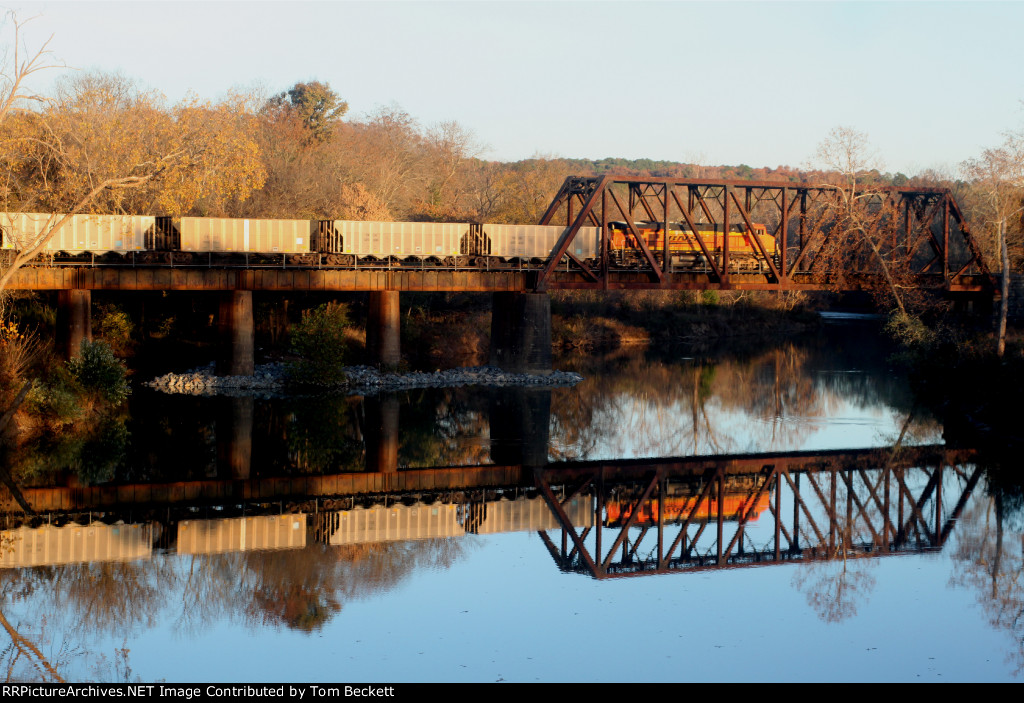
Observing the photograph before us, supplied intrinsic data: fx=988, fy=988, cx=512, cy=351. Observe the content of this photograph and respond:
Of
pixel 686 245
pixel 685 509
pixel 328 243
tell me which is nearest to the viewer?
pixel 685 509

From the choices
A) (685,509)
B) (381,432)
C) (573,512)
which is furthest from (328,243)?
(685,509)

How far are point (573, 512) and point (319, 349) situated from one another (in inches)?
886

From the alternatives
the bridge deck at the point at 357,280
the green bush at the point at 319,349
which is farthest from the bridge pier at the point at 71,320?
the green bush at the point at 319,349

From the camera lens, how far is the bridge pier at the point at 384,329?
154 ft

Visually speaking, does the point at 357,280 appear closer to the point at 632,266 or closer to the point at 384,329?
the point at 384,329

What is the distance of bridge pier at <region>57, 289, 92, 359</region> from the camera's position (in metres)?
42.2

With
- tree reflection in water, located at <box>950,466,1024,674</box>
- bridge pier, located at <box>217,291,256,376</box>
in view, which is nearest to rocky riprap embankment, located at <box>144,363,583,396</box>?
bridge pier, located at <box>217,291,256,376</box>

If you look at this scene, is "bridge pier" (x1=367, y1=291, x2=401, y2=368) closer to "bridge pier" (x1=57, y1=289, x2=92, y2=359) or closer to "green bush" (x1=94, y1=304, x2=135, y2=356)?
"green bush" (x1=94, y1=304, x2=135, y2=356)

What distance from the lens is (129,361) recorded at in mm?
49125

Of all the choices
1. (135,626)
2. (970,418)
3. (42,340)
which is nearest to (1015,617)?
(135,626)

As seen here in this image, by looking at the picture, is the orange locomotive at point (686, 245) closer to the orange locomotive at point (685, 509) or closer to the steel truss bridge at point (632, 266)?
the steel truss bridge at point (632, 266)

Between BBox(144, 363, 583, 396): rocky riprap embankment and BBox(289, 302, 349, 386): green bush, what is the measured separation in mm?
687

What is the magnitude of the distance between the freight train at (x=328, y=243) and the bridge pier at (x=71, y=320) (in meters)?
1.56

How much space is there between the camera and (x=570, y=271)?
48.4 metres
